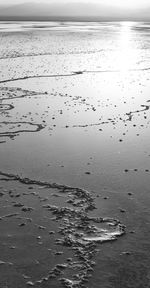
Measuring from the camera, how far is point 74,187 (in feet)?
44.0

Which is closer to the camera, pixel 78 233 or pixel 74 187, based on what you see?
pixel 78 233

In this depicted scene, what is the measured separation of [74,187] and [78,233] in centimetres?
283

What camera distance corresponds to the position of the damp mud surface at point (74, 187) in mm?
9453

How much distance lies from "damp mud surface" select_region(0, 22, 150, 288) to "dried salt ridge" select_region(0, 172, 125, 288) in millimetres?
25

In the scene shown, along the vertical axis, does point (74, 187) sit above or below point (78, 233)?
above

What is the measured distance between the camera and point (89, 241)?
34.1ft

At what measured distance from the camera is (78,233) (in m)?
10.7

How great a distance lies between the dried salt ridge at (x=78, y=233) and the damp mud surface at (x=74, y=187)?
2 cm

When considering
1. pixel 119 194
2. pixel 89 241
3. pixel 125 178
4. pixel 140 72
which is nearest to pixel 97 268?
pixel 89 241

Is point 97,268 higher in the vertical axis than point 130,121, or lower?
lower

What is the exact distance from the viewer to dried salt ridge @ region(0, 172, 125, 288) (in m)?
9.18

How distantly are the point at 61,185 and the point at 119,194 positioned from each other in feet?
6.56

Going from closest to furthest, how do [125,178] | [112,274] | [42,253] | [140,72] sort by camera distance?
[112,274], [42,253], [125,178], [140,72]

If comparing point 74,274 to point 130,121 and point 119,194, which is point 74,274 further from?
point 130,121
